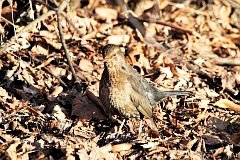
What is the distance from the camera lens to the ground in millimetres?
5402

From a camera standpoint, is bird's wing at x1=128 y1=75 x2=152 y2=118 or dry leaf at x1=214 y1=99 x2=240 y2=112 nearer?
bird's wing at x1=128 y1=75 x2=152 y2=118

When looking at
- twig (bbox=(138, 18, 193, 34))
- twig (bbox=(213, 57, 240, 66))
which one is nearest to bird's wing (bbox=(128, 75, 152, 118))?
twig (bbox=(213, 57, 240, 66))

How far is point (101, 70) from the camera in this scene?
671 centimetres

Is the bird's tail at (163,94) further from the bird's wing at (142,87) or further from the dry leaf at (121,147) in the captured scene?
the dry leaf at (121,147)

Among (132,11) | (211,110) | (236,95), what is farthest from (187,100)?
(132,11)

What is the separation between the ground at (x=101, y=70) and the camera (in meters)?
5.40

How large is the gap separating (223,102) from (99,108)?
1.38 meters

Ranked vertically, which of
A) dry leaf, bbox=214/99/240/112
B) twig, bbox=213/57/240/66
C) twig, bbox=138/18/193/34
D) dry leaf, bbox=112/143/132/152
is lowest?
dry leaf, bbox=112/143/132/152

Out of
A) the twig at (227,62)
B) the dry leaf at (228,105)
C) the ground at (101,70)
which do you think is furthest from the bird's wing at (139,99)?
the twig at (227,62)

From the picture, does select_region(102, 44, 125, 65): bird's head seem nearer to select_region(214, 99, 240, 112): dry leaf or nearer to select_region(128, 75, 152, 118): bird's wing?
select_region(128, 75, 152, 118): bird's wing

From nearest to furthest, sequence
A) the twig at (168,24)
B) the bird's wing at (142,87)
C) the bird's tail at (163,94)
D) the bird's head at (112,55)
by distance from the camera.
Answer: the bird's head at (112,55)
the bird's wing at (142,87)
the bird's tail at (163,94)
the twig at (168,24)

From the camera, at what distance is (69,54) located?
668 centimetres

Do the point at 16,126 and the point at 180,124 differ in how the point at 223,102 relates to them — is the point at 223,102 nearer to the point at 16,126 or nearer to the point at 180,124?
the point at 180,124

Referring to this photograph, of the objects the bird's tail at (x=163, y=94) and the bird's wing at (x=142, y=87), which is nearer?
the bird's wing at (x=142, y=87)
